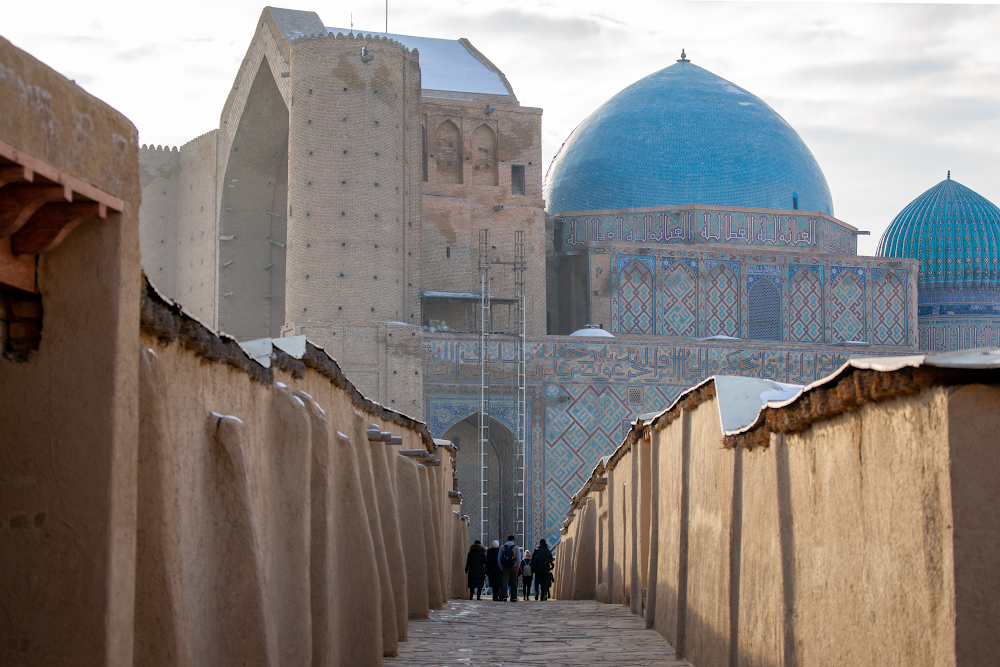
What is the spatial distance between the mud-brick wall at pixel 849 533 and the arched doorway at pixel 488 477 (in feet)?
56.4

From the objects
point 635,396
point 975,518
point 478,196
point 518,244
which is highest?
point 478,196

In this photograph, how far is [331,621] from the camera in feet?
19.7

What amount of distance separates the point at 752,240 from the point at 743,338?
2587 mm

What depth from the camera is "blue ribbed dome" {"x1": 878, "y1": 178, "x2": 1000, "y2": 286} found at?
3055cm

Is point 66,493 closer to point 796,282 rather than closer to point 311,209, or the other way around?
point 311,209

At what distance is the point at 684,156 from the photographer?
95.9 feet

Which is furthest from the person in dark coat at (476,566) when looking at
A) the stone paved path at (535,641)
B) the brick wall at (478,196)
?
the brick wall at (478,196)

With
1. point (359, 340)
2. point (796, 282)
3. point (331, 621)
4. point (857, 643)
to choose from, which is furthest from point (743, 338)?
point (857, 643)

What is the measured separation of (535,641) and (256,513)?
361cm

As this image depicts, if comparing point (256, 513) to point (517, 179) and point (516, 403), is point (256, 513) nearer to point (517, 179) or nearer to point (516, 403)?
point (516, 403)

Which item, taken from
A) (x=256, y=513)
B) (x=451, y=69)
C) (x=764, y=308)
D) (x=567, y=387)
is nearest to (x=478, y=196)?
(x=451, y=69)

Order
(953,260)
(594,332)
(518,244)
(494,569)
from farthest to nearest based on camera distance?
(953,260) < (518,244) < (594,332) < (494,569)

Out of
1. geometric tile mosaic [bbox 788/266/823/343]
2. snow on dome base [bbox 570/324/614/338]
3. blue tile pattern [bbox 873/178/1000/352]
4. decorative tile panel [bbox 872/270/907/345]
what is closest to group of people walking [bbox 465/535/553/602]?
snow on dome base [bbox 570/324/614/338]

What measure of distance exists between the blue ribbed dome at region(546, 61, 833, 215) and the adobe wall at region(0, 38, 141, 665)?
83.5 ft
